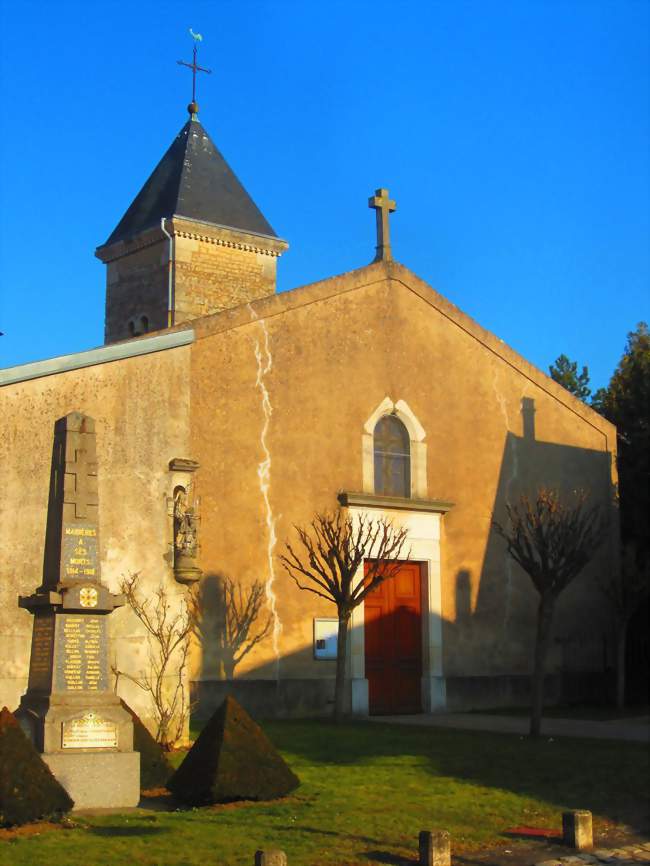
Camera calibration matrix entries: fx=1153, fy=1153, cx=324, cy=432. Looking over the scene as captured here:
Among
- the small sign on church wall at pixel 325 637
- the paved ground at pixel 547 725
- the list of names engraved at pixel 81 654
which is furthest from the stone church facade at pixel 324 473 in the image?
the list of names engraved at pixel 81 654

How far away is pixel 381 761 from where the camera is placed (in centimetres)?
1224

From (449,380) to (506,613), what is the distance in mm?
4224

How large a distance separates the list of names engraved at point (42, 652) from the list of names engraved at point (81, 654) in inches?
3.9

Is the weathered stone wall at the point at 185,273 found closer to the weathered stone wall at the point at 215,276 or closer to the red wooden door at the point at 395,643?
the weathered stone wall at the point at 215,276

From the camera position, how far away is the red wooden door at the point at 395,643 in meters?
18.7

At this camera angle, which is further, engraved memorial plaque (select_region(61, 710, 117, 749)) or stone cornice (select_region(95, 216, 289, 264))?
stone cornice (select_region(95, 216, 289, 264))

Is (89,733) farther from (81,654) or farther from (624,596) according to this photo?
(624,596)

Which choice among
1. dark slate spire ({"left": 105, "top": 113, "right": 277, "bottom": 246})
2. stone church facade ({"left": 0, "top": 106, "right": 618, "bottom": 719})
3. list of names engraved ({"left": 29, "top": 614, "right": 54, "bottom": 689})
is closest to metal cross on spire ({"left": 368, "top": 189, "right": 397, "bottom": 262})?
stone church facade ({"left": 0, "top": 106, "right": 618, "bottom": 719})

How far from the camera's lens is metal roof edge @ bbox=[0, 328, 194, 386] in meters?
14.8

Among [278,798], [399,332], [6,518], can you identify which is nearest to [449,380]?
[399,332]

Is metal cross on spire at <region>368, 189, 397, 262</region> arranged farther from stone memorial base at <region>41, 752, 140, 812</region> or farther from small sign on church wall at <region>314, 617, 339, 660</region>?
stone memorial base at <region>41, 752, 140, 812</region>

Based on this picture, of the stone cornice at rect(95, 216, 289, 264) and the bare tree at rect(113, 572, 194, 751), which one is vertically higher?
the stone cornice at rect(95, 216, 289, 264)

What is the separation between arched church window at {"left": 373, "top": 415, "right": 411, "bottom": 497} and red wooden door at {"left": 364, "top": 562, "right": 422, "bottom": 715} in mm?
1321

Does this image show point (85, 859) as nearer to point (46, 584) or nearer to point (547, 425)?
point (46, 584)
